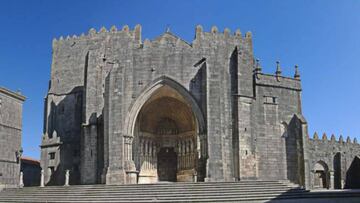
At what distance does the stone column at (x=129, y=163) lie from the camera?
25609mm

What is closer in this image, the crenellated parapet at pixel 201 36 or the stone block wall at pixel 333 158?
the crenellated parapet at pixel 201 36

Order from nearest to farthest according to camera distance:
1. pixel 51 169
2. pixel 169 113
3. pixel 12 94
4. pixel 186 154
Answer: pixel 186 154 < pixel 169 113 < pixel 51 169 < pixel 12 94

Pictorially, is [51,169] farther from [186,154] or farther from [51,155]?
[186,154]

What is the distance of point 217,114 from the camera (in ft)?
85.1

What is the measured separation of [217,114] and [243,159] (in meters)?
3.02

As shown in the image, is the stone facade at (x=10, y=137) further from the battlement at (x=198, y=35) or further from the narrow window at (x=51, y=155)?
the battlement at (x=198, y=35)

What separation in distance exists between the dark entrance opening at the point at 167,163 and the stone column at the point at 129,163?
3.62 metres

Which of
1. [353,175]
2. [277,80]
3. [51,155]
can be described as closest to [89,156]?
[51,155]

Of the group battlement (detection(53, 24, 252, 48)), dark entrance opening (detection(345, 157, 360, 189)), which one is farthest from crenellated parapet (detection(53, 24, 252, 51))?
dark entrance opening (detection(345, 157, 360, 189))

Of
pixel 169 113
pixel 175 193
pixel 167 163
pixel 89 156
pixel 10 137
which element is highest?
pixel 169 113

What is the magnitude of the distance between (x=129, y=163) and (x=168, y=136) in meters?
4.41

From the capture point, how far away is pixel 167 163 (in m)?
29.7

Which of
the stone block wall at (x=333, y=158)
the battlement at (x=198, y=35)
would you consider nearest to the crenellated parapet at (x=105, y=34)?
the battlement at (x=198, y=35)

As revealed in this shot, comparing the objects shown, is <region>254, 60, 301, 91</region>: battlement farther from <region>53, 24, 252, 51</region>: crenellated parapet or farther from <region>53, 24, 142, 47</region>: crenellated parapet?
<region>53, 24, 142, 47</region>: crenellated parapet
